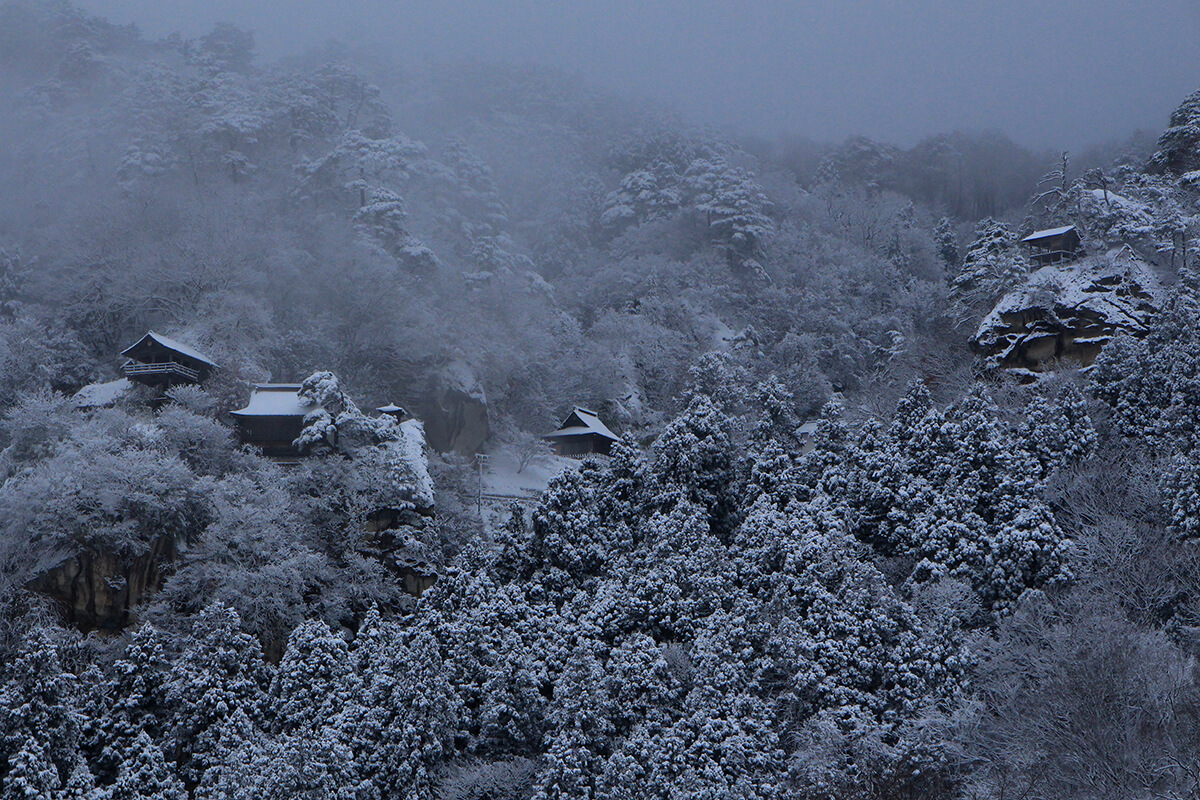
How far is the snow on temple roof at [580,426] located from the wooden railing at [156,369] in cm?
1761

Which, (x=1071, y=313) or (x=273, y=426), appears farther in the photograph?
(x=1071, y=313)

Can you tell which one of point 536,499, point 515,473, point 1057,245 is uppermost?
point 1057,245

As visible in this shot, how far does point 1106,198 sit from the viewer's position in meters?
50.7

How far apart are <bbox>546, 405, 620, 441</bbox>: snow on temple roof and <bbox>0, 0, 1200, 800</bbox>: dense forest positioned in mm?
1921

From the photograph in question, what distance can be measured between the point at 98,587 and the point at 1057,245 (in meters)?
42.9

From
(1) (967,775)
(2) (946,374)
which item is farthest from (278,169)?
(1) (967,775)

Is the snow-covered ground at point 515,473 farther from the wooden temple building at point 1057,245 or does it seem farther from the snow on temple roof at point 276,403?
the wooden temple building at point 1057,245

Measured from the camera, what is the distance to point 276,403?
41.4m

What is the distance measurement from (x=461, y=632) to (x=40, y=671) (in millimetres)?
11042

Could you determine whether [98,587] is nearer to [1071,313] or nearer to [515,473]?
[515,473]

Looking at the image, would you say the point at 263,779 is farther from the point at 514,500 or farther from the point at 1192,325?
the point at 1192,325

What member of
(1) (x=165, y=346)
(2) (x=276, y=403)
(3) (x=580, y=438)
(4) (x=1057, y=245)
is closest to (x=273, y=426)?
(2) (x=276, y=403)

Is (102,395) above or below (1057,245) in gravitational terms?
below

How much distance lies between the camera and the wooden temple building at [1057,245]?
49875mm
